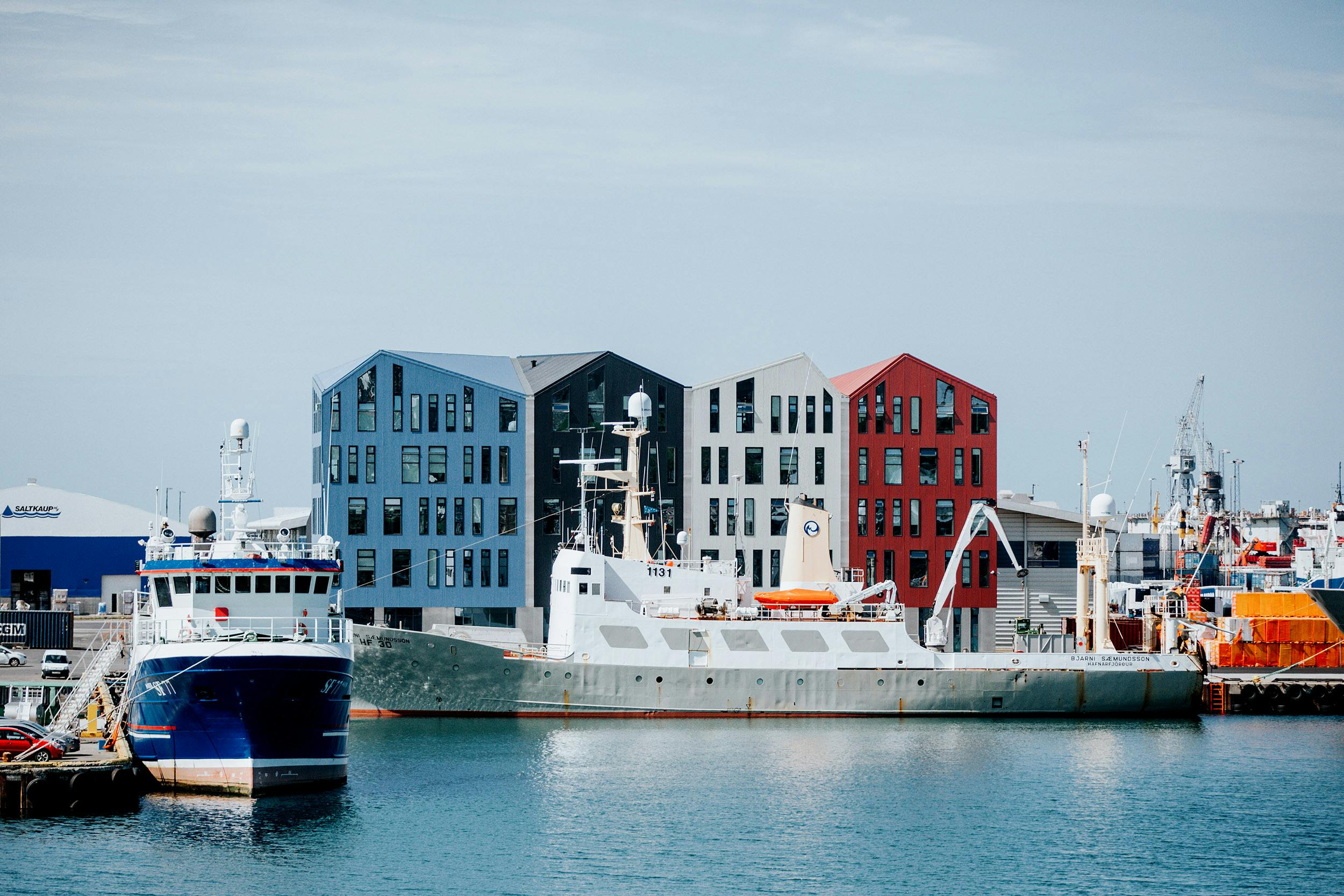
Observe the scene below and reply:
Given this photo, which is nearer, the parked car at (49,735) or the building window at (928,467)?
the parked car at (49,735)

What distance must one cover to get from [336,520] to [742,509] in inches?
688

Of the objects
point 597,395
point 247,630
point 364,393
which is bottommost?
point 247,630

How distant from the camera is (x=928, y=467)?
69.9 meters

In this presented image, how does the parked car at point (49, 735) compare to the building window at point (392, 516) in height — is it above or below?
below

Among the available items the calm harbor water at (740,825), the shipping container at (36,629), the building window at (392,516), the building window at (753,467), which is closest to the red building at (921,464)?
the building window at (753,467)

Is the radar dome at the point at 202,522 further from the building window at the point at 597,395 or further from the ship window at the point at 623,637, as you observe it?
the building window at the point at 597,395

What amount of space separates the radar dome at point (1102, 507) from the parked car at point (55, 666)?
36759mm

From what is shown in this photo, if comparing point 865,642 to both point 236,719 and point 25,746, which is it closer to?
point 236,719

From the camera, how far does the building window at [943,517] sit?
69625 millimetres

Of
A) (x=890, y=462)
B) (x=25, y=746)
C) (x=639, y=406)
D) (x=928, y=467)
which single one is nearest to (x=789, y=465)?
(x=890, y=462)

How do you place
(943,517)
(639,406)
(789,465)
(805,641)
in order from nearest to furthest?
(805,641) → (639,406) → (943,517) → (789,465)

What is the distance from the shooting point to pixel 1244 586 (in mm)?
79000

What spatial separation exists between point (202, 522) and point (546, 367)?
3407 centimetres

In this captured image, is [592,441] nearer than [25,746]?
No
